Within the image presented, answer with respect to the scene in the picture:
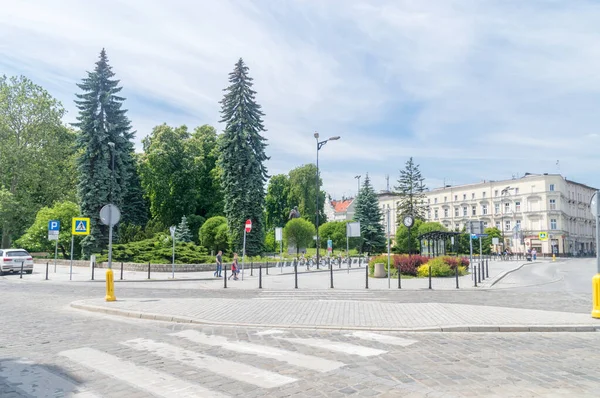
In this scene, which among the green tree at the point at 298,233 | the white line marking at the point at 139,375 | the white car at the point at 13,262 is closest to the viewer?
the white line marking at the point at 139,375

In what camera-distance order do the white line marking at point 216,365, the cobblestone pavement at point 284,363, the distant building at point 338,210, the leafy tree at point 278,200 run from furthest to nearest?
the distant building at point 338,210
the leafy tree at point 278,200
the white line marking at point 216,365
the cobblestone pavement at point 284,363

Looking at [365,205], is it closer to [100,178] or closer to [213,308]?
[100,178]

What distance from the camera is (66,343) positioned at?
8.14 metres

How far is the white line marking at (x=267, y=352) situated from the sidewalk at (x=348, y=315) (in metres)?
1.43

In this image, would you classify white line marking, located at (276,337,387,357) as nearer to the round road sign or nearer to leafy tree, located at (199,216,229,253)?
the round road sign

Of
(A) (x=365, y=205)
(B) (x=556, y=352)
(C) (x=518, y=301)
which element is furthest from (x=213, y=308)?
(A) (x=365, y=205)

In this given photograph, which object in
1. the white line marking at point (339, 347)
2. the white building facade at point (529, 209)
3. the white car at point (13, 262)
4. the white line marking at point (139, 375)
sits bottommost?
the white line marking at point (339, 347)

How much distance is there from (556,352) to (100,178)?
40198mm

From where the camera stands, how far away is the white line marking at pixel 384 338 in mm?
8141

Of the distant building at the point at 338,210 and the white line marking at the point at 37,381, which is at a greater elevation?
the distant building at the point at 338,210

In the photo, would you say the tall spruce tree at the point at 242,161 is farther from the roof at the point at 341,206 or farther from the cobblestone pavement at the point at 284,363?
the roof at the point at 341,206

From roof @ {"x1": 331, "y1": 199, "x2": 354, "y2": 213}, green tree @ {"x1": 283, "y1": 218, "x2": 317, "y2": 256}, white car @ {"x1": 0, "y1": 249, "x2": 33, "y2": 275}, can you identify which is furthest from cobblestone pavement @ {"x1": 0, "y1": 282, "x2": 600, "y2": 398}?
roof @ {"x1": 331, "y1": 199, "x2": 354, "y2": 213}

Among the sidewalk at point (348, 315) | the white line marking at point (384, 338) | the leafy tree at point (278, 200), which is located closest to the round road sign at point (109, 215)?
the sidewalk at point (348, 315)

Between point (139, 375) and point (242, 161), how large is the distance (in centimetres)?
3887
